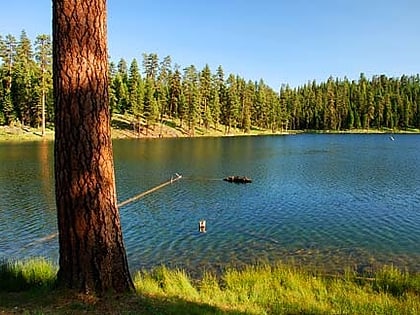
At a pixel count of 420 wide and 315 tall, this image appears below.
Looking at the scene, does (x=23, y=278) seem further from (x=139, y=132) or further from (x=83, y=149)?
(x=139, y=132)

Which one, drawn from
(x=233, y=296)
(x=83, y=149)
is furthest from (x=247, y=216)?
(x=83, y=149)

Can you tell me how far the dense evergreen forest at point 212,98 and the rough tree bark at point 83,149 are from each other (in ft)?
224

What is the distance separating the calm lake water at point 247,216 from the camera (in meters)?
14.3

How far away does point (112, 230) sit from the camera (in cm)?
551

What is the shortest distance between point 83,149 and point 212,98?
97.9 metres

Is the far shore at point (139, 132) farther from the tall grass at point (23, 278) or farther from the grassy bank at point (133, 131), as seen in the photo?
the tall grass at point (23, 278)

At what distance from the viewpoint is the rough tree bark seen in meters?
5.29

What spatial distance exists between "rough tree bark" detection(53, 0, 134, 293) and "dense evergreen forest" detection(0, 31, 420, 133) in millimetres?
68317

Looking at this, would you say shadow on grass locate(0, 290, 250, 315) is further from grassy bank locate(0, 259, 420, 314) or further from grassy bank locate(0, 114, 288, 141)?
grassy bank locate(0, 114, 288, 141)

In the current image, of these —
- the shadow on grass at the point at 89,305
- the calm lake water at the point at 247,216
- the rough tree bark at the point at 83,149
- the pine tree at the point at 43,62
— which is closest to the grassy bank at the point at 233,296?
the shadow on grass at the point at 89,305

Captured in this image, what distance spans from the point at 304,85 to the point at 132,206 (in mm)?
152246

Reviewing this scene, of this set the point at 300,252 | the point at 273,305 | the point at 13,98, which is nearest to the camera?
the point at 273,305

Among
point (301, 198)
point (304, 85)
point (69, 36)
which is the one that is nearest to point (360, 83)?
point (304, 85)

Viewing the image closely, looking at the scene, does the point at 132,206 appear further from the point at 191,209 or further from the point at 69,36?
the point at 69,36
